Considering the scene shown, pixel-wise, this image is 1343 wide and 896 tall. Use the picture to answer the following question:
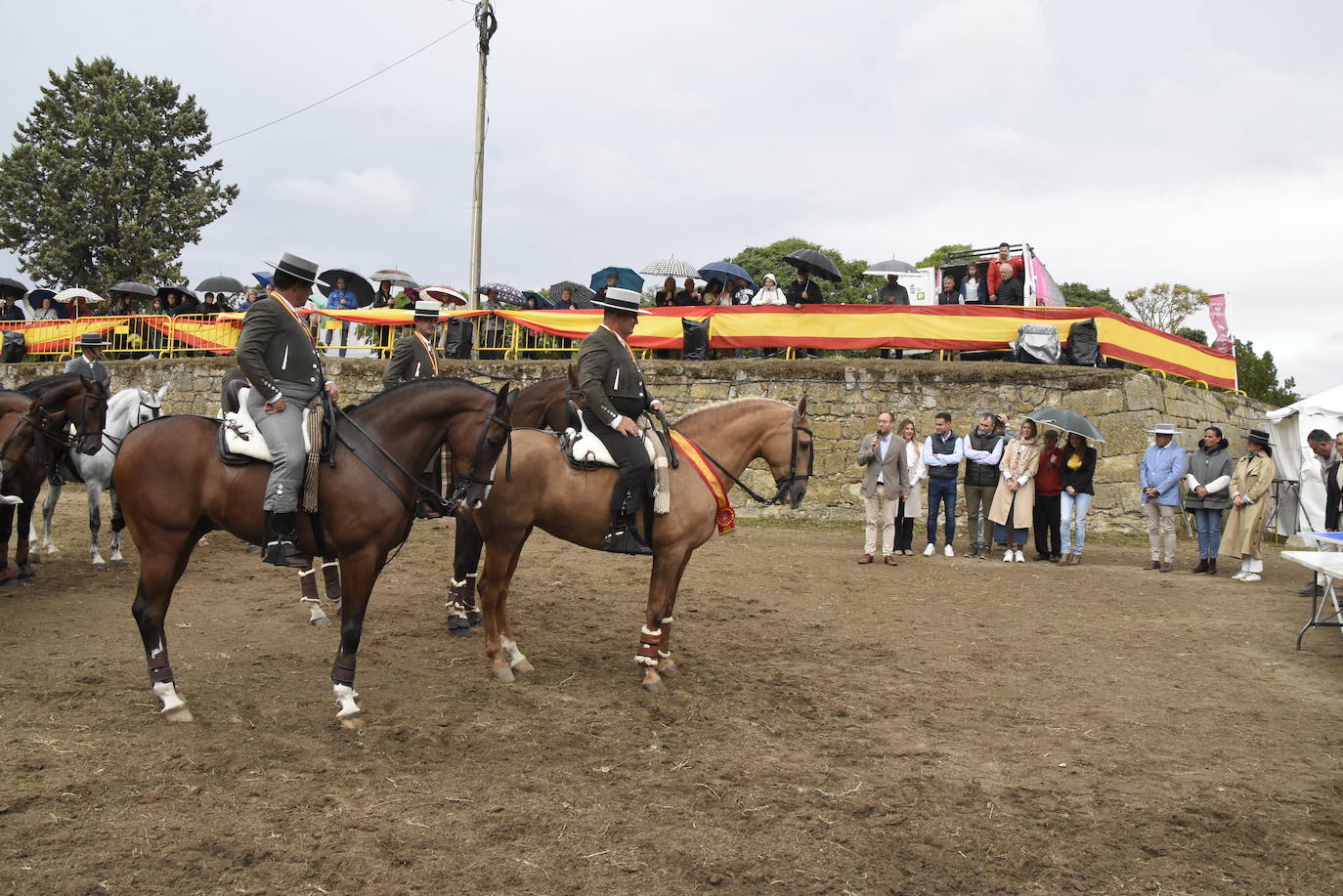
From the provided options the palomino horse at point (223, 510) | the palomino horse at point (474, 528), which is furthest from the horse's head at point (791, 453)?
the palomino horse at point (223, 510)

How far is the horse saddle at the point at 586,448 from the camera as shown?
270 inches

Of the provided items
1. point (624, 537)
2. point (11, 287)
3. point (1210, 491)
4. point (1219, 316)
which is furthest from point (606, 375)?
point (11, 287)

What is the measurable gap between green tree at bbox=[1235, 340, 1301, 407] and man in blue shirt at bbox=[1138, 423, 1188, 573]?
2742 centimetres

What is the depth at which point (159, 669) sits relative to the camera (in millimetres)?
5691

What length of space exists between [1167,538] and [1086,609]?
345 cm

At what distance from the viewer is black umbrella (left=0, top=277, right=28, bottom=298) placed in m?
24.3

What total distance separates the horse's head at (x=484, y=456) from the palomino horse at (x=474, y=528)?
1153mm

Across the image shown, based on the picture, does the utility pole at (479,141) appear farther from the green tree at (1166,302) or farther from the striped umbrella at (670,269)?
the green tree at (1166,302)

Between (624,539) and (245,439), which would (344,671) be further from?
(624,539)

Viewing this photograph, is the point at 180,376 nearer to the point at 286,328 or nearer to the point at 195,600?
the point at 195,600

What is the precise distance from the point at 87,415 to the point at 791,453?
702 centimetres

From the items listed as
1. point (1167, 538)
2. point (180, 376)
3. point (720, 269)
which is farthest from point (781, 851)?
point (180, 376)

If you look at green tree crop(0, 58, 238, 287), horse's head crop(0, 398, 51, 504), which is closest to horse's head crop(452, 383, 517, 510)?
horse's head crop(0, 398, 51, 504)

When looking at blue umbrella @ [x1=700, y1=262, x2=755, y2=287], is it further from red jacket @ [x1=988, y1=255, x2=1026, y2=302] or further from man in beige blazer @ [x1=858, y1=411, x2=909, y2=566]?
man in beige blazer @ [x1=858, y1=411, x2=909, y2=566]
